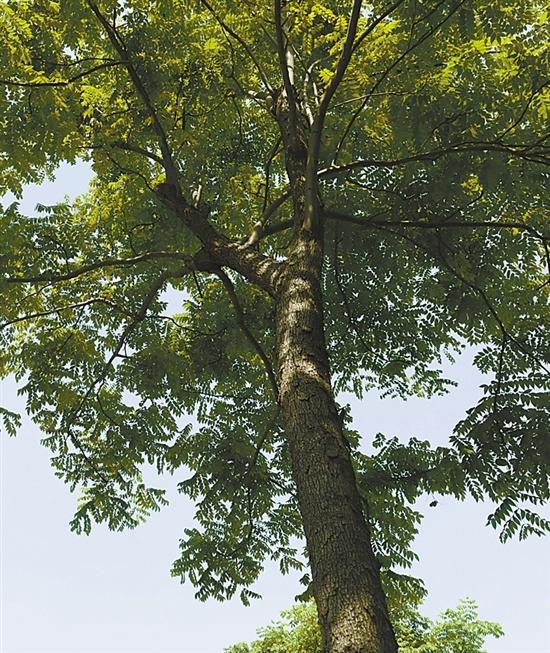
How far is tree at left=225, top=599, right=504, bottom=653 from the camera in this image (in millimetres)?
18109

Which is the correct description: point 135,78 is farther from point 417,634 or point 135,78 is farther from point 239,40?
point 417,634

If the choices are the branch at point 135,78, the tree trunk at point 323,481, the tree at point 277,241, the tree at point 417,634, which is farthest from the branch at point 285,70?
the tree at point 417,634

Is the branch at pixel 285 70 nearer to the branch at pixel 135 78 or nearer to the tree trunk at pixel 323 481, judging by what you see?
the branch at pixel 135 78

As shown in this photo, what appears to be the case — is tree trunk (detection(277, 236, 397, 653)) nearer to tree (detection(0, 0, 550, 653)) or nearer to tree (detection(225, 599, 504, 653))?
tree (detection(0, 0, 550, 653))

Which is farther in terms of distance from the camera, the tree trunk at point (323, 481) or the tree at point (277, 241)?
the tree at point (277, 241)

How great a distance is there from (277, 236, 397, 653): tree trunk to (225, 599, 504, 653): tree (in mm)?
15489

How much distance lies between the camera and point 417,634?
735 inches

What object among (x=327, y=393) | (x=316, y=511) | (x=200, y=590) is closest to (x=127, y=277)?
(x=200, y=590)

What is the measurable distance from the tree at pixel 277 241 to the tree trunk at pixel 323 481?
0.09 ft

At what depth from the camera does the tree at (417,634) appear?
59.4 ft

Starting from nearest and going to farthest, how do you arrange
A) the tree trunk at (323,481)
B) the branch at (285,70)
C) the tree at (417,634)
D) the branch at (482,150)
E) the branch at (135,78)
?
the tree trunk at (323,481) < the branch at (285,70) < the branch at (482,150) < the branch at (135,78) < the tree at (417,634)

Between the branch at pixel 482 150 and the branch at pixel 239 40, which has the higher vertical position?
A: the branch at pixel 239 40

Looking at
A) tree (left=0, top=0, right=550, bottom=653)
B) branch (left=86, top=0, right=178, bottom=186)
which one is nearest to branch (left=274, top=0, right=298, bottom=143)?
tree (left=0, top=0, right=550, bottom=653)

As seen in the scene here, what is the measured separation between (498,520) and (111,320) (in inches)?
213
